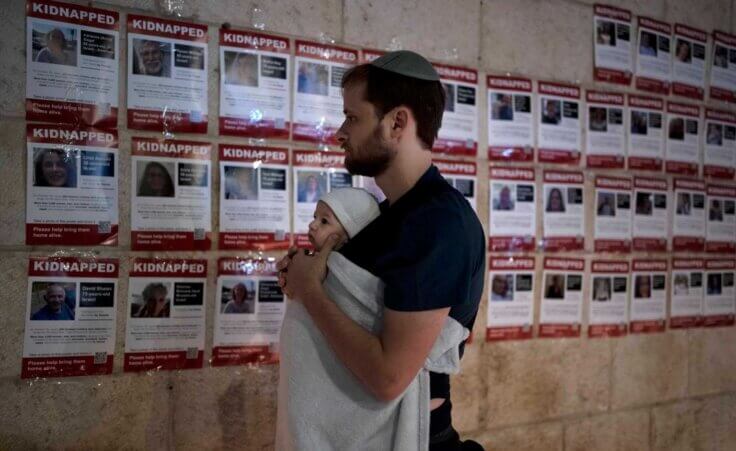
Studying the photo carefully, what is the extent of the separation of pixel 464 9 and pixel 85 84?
61.1 inches

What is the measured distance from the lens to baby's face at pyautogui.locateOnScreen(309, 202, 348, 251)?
1.39m

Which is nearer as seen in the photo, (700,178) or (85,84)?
(85,84)

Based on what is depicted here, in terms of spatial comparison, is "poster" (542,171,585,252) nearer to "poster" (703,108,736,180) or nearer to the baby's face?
"poster" (703,108,736,180)

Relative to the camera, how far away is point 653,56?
288 cm

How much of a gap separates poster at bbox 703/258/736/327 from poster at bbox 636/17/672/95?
3.37 ft

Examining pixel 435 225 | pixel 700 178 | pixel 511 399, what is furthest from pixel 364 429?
pixel 700 178

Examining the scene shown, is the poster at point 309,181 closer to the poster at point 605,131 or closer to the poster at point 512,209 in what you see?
the poster at point 512,209

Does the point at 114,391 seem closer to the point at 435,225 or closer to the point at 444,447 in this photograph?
the point at 444,447

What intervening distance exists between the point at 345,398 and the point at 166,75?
1292 mm

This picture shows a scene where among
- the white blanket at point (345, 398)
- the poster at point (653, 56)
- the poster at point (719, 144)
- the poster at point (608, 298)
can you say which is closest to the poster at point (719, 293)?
the poster at point (719, 144)

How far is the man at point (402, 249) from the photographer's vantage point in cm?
117

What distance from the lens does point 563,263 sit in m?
2.67

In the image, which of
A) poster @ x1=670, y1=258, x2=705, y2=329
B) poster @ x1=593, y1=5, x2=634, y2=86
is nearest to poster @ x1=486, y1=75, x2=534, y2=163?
poster @ x1=593, y1=5, x2=634, y2=86

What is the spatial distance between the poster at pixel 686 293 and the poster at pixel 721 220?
0.16 metres
